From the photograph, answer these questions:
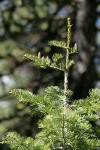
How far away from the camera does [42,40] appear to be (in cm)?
787

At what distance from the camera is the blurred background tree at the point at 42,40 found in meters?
7.32

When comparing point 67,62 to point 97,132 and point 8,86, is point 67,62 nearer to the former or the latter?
point 97,132

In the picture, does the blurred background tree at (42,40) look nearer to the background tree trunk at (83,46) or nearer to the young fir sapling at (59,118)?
the background tree trunk at (83,46)

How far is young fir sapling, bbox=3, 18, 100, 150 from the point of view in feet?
6.53

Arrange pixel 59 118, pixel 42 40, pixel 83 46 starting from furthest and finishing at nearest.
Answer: pixel 42 40
pixel 83 46
pixel 59 118

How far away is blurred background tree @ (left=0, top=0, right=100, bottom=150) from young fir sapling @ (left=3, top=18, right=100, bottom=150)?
4.96 meters

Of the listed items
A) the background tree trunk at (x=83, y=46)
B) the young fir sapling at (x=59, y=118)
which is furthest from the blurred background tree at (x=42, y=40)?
the young fir sapling at (x=59, y=118)

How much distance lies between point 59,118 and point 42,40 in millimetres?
5942

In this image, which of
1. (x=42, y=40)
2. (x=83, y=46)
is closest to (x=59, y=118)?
(x=83, y=46)

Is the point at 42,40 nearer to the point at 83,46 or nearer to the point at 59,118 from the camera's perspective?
the point at 83,46

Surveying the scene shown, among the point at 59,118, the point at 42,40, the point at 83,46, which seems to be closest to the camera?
the point at 59,118

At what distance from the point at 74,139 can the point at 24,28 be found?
6.38m

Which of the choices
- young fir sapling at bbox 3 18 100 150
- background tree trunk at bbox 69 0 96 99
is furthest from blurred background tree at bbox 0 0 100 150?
young fir sapling at bbox 3 18 100 150

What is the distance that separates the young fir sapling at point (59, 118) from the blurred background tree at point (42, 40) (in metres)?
4.96
